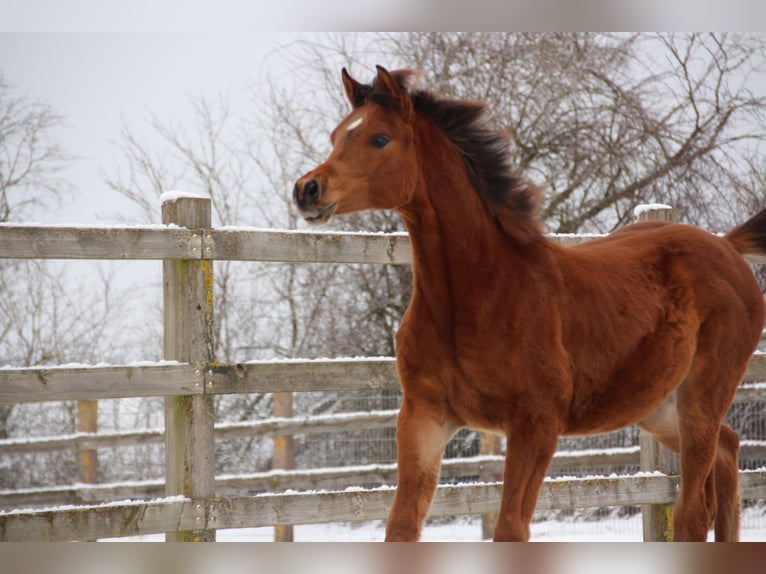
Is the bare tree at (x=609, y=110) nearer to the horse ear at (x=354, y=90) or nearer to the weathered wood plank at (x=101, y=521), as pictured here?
the horse ear at (x=354, y=90)

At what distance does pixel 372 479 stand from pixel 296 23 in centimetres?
230

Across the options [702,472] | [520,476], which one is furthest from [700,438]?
[520,476]

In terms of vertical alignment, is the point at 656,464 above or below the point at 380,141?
below

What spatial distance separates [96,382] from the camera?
2883 mm

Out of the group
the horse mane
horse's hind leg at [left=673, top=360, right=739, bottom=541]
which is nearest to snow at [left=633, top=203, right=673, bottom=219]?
horse's hind leg at [left=673, top=360, right=739, bottom=541]

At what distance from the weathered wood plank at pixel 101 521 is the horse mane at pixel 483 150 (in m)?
1.47

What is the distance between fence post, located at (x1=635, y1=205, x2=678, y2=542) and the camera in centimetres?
349

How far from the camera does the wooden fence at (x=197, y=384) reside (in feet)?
9.35

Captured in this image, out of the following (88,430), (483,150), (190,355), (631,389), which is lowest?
(88,430)

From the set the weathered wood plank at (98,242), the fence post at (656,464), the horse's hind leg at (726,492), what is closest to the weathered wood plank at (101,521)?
the weathered wood plank at (98,242)

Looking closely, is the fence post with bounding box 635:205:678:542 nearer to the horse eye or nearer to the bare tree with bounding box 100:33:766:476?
the bare tree with bounding box 100:33:766:476

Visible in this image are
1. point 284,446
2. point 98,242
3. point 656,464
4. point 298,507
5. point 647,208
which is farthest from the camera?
point 284,446

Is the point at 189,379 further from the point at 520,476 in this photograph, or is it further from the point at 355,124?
the point at 520,476

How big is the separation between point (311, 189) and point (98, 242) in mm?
1092
